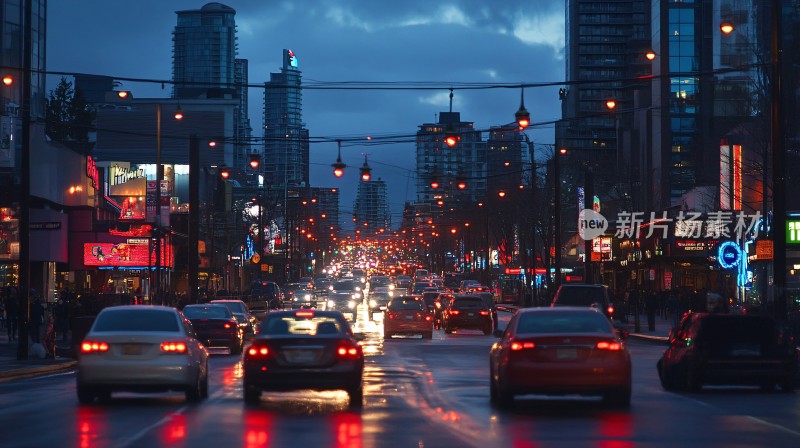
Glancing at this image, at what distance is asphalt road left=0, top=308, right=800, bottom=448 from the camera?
1467cm

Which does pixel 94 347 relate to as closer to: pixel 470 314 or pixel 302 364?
pixel 302 364

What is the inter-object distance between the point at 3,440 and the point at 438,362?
709 inches

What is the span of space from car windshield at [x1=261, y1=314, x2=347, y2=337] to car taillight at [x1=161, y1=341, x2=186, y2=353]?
135cm

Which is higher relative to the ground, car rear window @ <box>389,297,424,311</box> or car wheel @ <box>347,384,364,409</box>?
car rear window @ <box>389,297,424,311</box>

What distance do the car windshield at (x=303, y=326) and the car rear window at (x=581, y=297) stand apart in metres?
22.1

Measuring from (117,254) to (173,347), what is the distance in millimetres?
50206

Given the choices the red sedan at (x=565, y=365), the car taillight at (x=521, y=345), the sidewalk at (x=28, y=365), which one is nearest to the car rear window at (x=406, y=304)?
the sidewalk at (x=28, y=365)

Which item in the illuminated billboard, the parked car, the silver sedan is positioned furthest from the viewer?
the illuminated billboard

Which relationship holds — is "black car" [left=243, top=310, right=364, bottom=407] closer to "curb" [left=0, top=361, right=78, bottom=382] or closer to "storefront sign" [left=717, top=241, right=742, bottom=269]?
"curb" [left=0, top=361, right=78, bottom=382]

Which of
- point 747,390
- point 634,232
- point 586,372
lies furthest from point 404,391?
point 634,232

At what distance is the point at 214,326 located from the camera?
36.0 m

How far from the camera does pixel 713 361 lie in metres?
22.6

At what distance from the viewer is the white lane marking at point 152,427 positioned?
1441cm

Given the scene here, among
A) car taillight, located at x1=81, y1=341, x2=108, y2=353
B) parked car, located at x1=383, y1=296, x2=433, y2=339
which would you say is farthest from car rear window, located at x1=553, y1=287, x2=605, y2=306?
Result: car taillight, located at x1=81, y1=341, x2=108, y2=353
